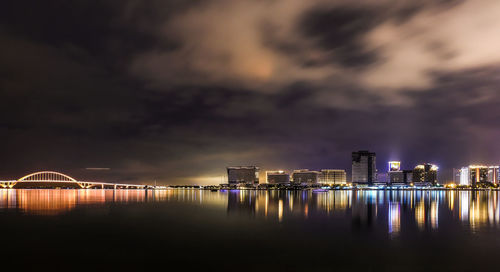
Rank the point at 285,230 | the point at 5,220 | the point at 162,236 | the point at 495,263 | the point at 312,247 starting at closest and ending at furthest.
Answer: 1. the point at 495,263
2. the point at 312,247
3. the point at 162,236
4. the point at 285,230
5. the point at 5,220

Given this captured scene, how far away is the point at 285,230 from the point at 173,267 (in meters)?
17.6

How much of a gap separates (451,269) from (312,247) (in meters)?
9.99

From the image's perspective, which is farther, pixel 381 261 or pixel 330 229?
pixel 330 229

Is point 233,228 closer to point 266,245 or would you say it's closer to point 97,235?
point 266,245

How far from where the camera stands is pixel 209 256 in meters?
26.1

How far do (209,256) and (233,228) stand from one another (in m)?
14.1

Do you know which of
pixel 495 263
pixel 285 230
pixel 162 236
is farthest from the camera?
pixel 285 230

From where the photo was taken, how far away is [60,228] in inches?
1558

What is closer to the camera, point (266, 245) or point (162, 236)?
point (266, 245)

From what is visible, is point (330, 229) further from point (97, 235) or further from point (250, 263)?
point (97, 235)

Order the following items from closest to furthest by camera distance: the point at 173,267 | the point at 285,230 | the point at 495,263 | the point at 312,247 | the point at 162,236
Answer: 1. the point at 173,267
2. the point at 495,263
3. the point at 312,247
4. the point at 162,236
5. the point at 285,230

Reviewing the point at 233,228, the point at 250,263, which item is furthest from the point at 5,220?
the point at 250,263

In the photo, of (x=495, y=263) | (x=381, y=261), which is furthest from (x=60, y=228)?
(x=495, y=263)

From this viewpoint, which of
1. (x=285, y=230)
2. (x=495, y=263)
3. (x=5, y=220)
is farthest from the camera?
(x=5, y=220)
